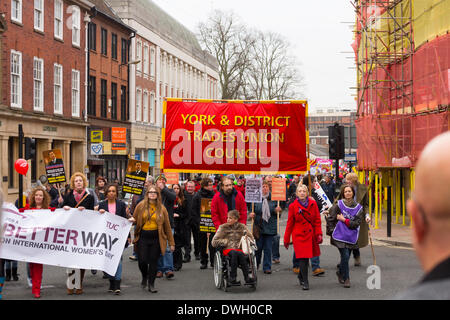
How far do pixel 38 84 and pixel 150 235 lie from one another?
82.2 ft

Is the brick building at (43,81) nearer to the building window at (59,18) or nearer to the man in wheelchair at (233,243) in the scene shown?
the building window at (59,18)

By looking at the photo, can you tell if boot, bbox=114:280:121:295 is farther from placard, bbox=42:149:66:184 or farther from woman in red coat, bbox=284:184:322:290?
placard, bbox=42:149:66:184

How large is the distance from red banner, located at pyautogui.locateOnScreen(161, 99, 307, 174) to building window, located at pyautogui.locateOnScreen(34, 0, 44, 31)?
64.4 ft

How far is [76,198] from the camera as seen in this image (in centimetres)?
1155

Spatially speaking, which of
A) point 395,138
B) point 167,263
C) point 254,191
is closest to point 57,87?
point 395,138

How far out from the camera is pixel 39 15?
→ 34219 mm


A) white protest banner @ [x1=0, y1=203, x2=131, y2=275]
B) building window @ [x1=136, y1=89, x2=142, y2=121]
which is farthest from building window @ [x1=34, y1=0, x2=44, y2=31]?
white protest banner @ [x1=0, y1=203, x2=131, y2=275]

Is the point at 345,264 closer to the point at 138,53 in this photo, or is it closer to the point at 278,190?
the point at 278,190

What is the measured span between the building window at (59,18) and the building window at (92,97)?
5.31 meters

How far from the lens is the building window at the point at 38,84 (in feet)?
110
